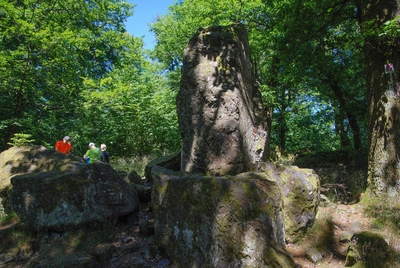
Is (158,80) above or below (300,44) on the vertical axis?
above

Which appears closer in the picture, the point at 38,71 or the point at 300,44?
the point at 300,44

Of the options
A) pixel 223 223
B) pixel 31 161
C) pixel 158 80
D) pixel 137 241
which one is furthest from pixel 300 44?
pixel 158 80

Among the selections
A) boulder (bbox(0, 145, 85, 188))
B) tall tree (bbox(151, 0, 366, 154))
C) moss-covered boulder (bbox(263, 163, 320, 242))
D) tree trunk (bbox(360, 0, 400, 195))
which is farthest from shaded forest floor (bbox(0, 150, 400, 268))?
tall tree (bbox(151, 0, 366, 154))

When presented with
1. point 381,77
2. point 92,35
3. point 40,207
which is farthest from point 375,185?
point 92,35

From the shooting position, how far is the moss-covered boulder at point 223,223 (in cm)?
327

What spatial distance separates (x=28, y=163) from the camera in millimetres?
7285

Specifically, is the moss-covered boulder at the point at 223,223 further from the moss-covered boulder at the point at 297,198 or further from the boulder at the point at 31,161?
the boulder at the point at 31,161

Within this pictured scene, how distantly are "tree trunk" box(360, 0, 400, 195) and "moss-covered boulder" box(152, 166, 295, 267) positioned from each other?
10.7ft

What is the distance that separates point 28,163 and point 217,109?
537 centimetres

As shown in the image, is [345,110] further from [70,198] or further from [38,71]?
[38,71]

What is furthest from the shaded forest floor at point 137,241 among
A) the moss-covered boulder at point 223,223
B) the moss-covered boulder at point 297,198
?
the moss-covered boulder at point 223,223

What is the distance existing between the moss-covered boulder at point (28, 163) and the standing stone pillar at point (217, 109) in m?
2.99

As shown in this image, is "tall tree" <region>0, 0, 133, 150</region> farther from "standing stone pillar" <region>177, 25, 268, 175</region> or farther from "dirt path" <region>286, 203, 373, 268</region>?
"dirt path" <region>286, 203, 373, 268</region>

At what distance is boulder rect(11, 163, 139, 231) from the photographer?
4680mm
